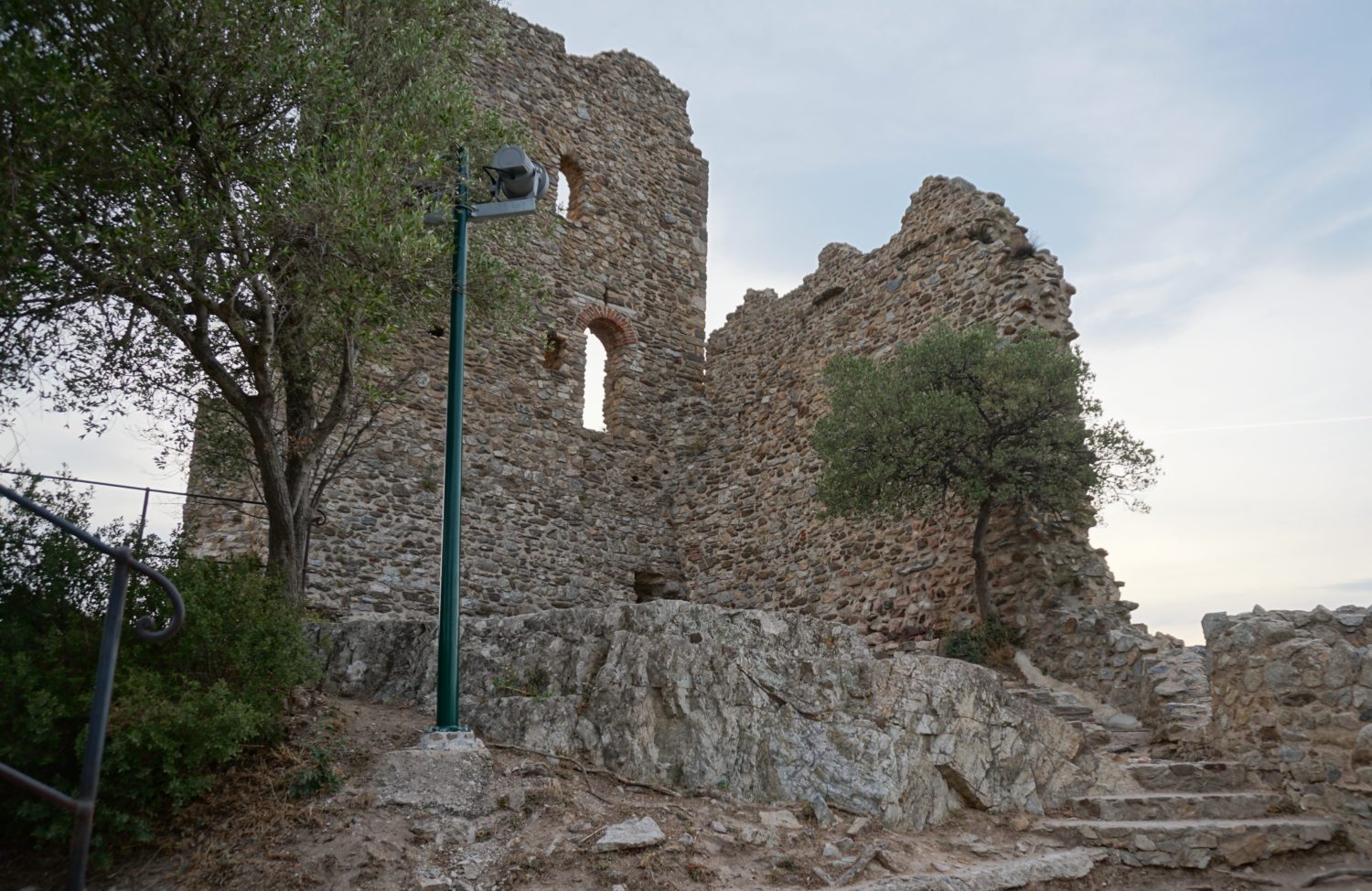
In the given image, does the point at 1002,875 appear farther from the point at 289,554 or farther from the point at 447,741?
the point at 289,554

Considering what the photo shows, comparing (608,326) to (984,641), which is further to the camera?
(608,326)

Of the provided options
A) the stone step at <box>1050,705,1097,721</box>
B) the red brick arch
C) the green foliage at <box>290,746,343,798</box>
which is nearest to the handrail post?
the green foliage at <box>290,746,343,798</box>

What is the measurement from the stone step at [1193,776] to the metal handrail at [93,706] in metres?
7.04

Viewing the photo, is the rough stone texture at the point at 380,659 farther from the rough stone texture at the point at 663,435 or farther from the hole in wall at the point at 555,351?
the hole in wall at the point at 555,351

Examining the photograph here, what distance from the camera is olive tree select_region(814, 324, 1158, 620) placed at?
980 cm

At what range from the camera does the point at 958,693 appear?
7.12m

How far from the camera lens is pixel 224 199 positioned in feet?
22.7

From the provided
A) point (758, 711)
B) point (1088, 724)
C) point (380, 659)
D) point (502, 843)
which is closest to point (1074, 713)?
point (1088, 724)

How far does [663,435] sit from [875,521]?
15.3 ft

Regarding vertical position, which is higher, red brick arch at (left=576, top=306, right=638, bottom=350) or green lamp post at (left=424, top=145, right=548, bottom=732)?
red brick arch at (left=576, top=306, right=638, bottom=350)

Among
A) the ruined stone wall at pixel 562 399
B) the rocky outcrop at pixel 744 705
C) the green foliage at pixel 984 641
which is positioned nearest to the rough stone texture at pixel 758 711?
the rocky outcrop at pixel 744 705

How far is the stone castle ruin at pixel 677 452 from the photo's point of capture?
10.1 meters

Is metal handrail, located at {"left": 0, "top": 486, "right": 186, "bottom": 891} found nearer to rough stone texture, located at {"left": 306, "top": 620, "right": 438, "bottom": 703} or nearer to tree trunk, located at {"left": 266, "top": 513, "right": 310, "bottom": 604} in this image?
rough stone texture, located at {"left": 306, "top": 620, "right": 438, "bottom": 703}

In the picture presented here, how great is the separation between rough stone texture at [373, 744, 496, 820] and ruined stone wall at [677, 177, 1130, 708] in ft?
21.1
